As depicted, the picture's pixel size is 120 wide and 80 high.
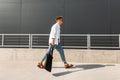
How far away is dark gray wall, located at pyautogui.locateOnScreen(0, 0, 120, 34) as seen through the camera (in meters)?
13.9

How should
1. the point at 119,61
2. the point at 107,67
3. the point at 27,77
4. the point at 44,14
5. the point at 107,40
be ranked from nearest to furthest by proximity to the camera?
the point at 27,77 < the point at 107,67 < the point at 119,61 < the point at 107,40 < the point at 44,14

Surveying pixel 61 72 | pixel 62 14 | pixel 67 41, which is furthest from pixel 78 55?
pixel 62 14

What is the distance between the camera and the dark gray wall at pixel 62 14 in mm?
13930

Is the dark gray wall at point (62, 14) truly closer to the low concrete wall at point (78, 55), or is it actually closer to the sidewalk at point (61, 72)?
the low concrete wall at point (78, 55)

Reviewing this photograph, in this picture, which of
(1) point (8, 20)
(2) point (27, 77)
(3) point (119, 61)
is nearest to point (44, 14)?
(1) point (8, 20)

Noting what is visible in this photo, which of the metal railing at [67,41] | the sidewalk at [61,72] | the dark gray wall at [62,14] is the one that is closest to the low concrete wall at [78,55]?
the sidewalk at [61,72]

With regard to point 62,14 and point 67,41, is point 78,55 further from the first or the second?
point 62,14

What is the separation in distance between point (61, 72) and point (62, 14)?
551 cm

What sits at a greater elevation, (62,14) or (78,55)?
(62,14)

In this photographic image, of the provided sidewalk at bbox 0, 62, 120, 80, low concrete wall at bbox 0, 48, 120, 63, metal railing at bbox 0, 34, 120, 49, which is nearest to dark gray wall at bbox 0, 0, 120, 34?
metal railing at bbox 0, 34, 120, 49

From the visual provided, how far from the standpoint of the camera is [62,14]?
1436cm

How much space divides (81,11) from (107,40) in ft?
6.51

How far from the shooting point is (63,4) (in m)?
14.4

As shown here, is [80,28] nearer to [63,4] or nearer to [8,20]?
[63,4]
